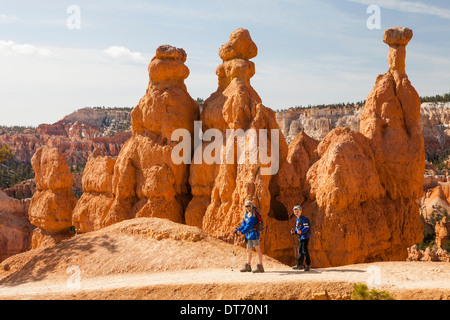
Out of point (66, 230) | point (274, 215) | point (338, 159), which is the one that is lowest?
point (66, 230)

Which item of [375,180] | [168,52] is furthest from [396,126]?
[168,52]

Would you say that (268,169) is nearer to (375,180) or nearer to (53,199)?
(375,180)

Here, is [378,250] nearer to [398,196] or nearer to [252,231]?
[398,196]

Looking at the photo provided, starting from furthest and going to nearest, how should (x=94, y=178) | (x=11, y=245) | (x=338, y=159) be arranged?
(x=11, y=245) → (x=94, y=178) → (x=338, y=159)

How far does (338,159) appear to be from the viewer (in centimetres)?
1470

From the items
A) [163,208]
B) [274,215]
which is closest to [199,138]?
[163,208]

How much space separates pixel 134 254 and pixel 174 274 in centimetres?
192

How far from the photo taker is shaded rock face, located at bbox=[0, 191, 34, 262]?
34188 mm

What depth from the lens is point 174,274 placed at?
11.5 m

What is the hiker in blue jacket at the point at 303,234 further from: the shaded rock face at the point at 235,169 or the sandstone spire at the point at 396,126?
the sandstone spire at the point at 396,126

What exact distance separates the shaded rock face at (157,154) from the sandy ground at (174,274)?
12.0 feet
